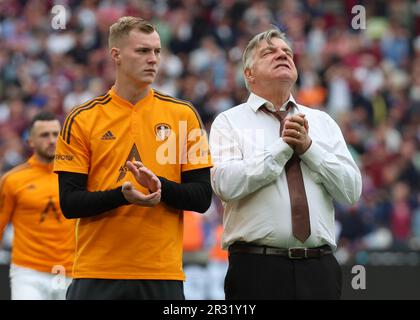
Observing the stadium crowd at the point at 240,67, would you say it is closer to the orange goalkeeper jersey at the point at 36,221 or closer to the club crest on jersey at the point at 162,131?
the orange goalkeeper jersey at the point at 36,221

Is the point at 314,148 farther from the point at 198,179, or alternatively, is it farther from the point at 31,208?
the point at 31,208

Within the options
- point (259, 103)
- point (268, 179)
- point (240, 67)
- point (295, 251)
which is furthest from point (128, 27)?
point (240, 67)

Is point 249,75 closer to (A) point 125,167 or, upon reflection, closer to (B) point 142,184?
(A) point 125,167

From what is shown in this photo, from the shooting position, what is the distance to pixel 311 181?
657 centimetres

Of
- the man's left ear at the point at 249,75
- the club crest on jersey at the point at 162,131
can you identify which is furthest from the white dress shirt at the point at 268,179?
the club crest on jersey at the point at 162,131

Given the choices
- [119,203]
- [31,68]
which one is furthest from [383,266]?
[31,68]

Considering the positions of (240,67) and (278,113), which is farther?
(240,67)

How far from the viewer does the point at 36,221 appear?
29.7 feet

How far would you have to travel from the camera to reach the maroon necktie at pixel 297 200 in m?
6.42

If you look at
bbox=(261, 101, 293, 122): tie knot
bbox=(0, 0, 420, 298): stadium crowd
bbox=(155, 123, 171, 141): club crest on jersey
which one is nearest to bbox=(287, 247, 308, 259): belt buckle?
bbox=(261, 101, 293, 122): tie knot

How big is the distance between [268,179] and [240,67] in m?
12.4

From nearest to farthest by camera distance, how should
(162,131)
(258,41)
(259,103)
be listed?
(162,131) → (259,103) → (258,41)

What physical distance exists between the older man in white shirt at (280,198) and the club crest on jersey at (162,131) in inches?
16.8

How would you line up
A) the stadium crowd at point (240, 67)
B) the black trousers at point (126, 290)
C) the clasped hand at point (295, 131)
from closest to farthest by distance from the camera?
1. the black trousers at point (126, 290)
2. the clasped hand at point (295, 131)
3. the stadium crowd at point (240, 67)
